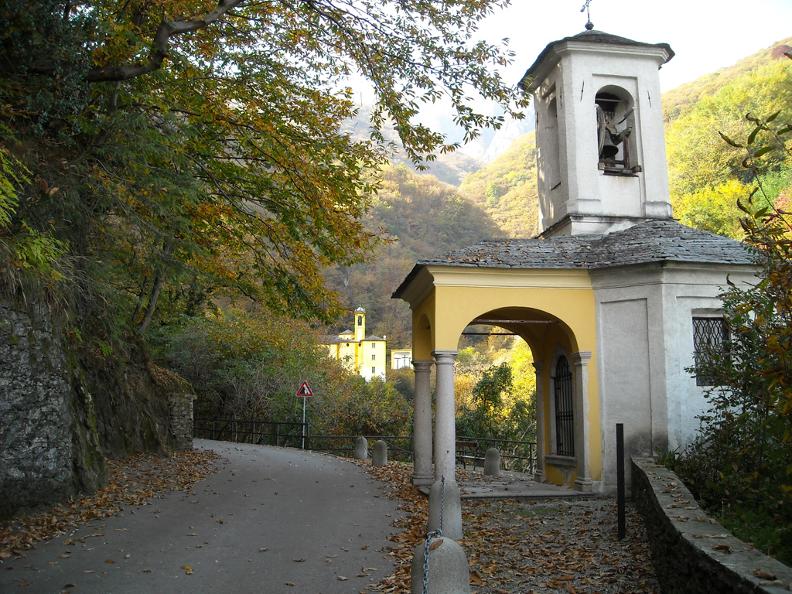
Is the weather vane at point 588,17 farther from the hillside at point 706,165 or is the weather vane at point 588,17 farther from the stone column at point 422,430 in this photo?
the hillside at point 706,165

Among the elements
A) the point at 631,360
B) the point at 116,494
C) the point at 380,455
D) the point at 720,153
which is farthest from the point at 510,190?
the point at 116,494

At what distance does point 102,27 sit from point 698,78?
83.9 meters

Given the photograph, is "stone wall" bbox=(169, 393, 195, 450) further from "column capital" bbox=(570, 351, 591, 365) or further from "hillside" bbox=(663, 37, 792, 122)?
"hillside" bbox=(663, 37, 792, 122)

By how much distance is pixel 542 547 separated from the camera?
26.2 ft

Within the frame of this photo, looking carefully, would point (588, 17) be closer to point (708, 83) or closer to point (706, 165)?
point (706, 165)

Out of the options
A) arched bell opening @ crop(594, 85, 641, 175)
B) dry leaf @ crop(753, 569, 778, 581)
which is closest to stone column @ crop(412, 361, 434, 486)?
arched bell opening @ crop(594, 85, 641, 175)

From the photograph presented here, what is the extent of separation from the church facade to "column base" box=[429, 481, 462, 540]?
Answer: 1.65 m

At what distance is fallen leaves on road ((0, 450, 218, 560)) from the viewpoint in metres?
7.83

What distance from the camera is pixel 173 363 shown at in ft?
86.4

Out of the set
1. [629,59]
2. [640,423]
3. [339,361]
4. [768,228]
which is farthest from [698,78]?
[768,228]

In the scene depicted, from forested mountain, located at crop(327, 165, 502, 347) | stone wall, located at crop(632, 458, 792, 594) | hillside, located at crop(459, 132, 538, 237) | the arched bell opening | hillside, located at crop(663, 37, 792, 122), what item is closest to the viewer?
stone wall, located at crop(632, 458, 792, 594)

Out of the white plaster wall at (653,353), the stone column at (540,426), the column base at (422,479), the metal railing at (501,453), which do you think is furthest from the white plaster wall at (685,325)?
the metal railing at (501,453)

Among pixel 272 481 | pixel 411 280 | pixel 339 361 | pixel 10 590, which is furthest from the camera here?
pixel 339 361

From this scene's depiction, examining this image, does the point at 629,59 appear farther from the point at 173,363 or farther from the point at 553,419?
the point at 173,363
